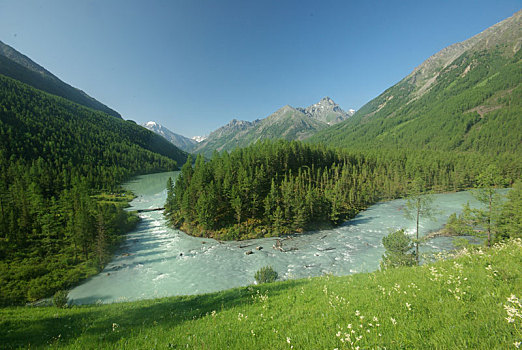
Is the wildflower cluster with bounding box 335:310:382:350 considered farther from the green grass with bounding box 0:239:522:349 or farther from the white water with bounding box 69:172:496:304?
the white water with bounding box 69:172:496:304

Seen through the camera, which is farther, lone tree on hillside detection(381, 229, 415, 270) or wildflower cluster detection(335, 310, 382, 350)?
lone tree on hillside detection(381, 229, 415, 270)

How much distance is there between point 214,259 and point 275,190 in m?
29.0

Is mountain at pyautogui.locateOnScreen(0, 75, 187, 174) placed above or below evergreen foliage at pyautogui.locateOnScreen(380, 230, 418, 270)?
above

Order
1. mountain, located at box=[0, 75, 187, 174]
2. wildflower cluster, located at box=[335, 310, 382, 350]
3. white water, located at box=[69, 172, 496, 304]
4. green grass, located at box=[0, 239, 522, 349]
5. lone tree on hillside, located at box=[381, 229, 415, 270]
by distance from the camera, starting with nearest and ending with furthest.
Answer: wildflower cluster, located at box=[335, 310, 382, 350], green grass, located at box=[0, 239, 522, 349], lone tree on hillside, located at box=[381, 229, 415, 270], white water, located at box=[69, 172, 496, 304], mountain, located at box=[0, 75, 187, 174]

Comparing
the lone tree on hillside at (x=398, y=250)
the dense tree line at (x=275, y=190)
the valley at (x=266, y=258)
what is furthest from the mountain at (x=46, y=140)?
the lone tree on hillside at (x=398, y=250)

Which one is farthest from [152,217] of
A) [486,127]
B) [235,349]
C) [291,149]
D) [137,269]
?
[486,127]

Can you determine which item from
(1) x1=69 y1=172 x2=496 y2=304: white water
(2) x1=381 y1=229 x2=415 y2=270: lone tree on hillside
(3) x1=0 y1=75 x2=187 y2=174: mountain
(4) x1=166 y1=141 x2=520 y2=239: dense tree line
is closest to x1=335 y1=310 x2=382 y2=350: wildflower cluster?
(2) x1=381 y1=229 x2=415 y2=270: lone tree on hillside

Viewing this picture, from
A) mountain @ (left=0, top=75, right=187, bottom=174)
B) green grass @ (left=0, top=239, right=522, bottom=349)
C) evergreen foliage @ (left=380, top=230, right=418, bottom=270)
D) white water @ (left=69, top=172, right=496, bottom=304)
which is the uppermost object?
mountain @ (left=0, top=75, right=187, bottom=174)

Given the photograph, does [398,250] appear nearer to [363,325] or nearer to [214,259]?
[363,325]

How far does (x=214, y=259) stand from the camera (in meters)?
43.1

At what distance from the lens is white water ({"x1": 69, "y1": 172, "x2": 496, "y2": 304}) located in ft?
106

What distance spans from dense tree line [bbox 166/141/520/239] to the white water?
5.51 meters

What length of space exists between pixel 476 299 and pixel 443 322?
7.04 feet

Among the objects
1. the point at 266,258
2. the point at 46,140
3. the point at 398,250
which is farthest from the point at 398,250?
the point at 46,140
